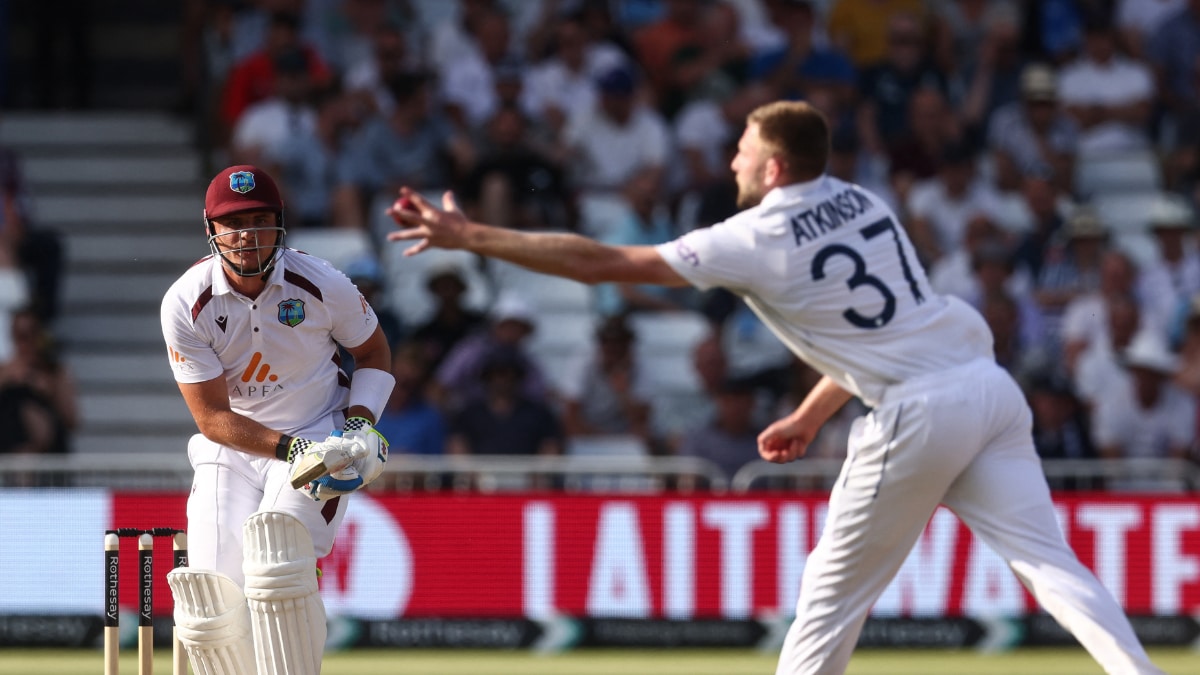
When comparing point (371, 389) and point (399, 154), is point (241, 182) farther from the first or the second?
point (399, 154)

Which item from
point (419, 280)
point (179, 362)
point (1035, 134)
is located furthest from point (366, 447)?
point (1035, 134)

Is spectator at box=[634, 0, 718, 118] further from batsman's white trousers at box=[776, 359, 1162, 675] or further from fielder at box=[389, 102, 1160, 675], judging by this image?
batsman's white trousers at box=[776, 359, 1162, 675]

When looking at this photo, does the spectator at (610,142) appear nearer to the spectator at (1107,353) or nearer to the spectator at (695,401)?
the spectator at (695,401)

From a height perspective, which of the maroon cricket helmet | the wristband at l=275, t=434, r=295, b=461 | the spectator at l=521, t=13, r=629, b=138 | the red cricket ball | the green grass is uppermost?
the spectator at l=521, t=13, r=629, b=138

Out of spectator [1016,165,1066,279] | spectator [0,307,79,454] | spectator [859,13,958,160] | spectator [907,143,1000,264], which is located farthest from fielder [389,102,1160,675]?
spectator [859,13,958,160]

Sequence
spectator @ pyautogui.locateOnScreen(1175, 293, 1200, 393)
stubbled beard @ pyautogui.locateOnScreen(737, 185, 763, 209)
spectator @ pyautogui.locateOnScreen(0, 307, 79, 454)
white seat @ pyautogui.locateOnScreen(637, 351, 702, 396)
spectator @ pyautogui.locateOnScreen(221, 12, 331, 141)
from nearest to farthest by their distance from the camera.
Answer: stubbled beard @ pyautogui.locateOnScreen(737, 185, 763, 209) → spectator @ pyautogui.locateOnScreen(0, 307, 79, 454) → spectator @ pyautogui.locateOnScreen(1175, 293, 1200, 393) → white seat @ pyautogui.locateOnScreen(637, 351, 702, 396) → spectator @ pyautogui.locateOnScreen(221, 12, 331, 141)

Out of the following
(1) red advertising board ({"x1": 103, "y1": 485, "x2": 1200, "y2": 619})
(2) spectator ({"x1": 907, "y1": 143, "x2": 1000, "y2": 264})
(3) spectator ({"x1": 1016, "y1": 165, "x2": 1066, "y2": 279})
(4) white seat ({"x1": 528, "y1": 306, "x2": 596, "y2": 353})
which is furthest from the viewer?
(2) spectator ({"x1": 907, "y1": 143, "x2": 1000, "y2": 264})

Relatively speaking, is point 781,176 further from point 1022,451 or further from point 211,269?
point 211,269

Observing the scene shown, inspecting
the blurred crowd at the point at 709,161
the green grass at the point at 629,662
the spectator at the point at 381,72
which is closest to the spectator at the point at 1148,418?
the blurred crowd at the point at 709,161

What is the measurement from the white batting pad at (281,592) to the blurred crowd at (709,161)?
201 inches

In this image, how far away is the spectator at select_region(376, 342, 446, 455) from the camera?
11.2 meters

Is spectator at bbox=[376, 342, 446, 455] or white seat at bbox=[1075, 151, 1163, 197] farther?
white seat at bbox=[1075, 151, 1163, 197]

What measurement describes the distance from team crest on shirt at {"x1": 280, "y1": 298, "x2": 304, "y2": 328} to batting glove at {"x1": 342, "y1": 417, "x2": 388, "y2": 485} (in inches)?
15.9

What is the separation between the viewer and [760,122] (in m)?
5.97
